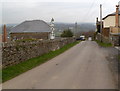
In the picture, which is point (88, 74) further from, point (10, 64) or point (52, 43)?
point (52, 43)

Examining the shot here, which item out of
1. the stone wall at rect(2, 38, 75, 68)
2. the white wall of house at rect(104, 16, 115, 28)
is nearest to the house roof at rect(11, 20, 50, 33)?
the white wall of house at rect(104, 16, 115, 28)

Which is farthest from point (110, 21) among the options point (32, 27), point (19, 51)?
point (19, 51)

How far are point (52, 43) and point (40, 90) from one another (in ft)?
58.2

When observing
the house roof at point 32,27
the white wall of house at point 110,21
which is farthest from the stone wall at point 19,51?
the white wall of house at point 110,21

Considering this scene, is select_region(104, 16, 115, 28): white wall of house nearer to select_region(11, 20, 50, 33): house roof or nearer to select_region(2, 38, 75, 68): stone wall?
select_region(11, 20, 50, 33): house roof

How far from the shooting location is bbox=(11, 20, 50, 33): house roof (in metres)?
53.5

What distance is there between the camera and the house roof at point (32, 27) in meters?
53.5

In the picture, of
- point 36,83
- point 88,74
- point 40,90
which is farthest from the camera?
point 88,74

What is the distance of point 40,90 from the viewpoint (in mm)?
7988

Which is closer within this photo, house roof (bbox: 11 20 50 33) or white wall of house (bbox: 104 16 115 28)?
white wall of house (bbox: 104 16 115 28)

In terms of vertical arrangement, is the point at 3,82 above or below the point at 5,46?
below

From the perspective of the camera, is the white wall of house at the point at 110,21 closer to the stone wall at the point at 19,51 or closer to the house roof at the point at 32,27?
the house roof at the point at 32,27

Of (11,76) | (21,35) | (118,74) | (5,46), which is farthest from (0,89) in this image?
(21,35)

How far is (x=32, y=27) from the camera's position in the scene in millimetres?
55312
